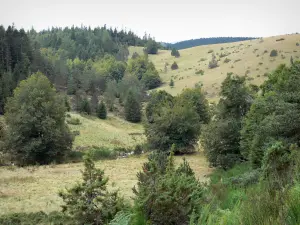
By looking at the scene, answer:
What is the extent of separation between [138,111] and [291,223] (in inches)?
2908

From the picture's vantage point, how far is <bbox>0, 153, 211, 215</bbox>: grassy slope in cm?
2102

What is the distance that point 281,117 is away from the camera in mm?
17562

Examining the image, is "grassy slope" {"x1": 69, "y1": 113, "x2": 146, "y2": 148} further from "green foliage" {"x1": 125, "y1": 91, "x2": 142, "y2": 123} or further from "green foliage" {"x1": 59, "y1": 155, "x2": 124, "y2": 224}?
"green foliage" {"x1": 59, "y1": 155, "x2": 124, "y2": 224}

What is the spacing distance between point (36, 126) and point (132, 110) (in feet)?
120

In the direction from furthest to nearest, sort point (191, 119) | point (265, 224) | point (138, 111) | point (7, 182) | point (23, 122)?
point (138, 111), point (191, 119), point (23, 122), point (7, 182), point (265, 224)

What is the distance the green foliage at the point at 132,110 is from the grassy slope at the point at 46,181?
32889mm

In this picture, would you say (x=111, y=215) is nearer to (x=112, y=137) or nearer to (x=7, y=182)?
(x=7, y=182)

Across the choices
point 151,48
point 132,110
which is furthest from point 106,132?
point 151,48

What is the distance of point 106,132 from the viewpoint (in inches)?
2421

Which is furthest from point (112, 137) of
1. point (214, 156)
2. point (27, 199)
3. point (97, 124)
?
point (27, 199)

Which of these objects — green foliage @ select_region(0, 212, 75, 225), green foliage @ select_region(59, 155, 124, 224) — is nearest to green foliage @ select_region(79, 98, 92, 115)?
green foliage @ select_region(0, 212, 75, 225)

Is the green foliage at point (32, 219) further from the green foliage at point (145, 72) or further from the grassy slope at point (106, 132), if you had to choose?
the green foliage at point (145, 72)

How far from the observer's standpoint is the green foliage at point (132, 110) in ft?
250

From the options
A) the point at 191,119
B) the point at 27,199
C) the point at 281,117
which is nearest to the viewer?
the point at 281,117
